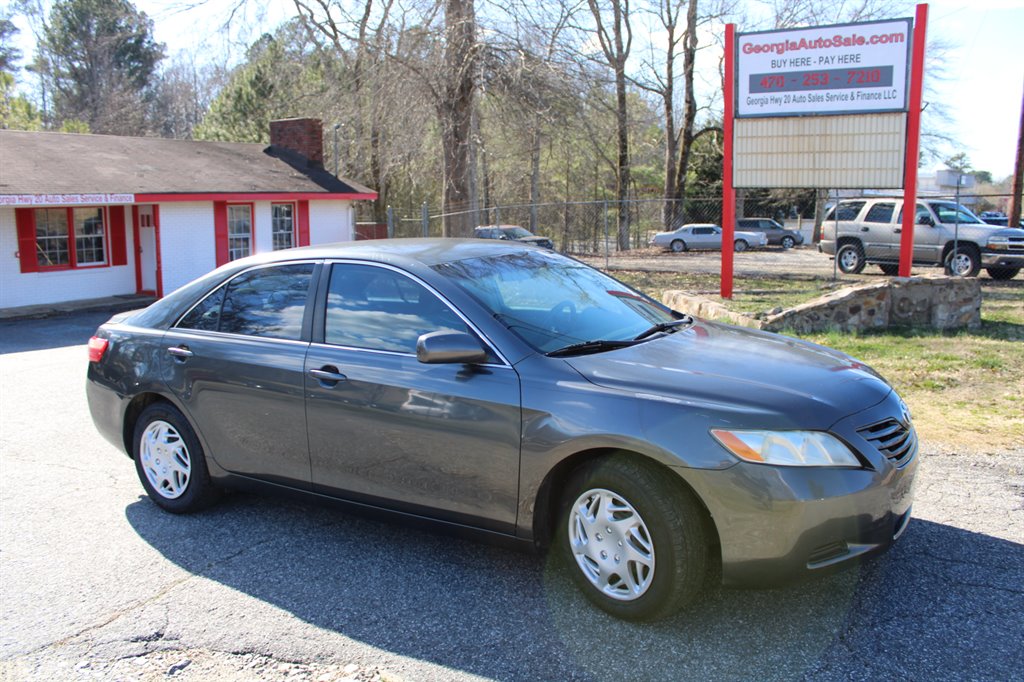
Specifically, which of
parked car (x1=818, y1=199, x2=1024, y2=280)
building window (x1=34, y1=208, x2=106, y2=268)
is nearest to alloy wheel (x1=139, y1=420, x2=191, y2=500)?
building window (x1=34, y1=208, x2=106, y2=268)

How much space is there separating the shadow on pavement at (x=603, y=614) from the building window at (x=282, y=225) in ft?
57.5

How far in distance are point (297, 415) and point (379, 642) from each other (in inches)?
52.8

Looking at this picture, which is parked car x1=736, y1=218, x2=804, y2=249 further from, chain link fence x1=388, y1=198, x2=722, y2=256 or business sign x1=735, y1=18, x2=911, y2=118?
business sign x1=735, y1=18, x2=911, y2=118

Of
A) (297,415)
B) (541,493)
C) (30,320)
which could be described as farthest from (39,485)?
(30,320)

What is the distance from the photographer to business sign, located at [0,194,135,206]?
15.0 metres

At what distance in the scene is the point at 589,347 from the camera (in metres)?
4.09

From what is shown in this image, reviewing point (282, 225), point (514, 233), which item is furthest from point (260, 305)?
point (514, 233)

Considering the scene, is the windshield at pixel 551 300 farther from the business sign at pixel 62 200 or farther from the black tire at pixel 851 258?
the black tire at pixel 851 258

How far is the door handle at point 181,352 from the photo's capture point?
4.92m

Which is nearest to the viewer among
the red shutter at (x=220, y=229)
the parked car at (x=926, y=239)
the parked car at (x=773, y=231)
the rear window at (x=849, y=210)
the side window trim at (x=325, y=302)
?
the side window trim at (x=325, y=302)

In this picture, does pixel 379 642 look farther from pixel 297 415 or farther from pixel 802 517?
pixel 802 517

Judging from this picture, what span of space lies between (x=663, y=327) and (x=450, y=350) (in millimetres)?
1359

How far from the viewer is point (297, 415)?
14.7 feet

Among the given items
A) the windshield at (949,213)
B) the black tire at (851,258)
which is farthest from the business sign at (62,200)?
the windshield at (949,213)
